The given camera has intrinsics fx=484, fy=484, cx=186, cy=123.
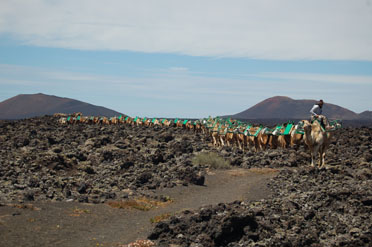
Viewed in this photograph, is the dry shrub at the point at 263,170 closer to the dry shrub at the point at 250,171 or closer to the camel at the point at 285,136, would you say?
the dry shrub at the point at 250,171

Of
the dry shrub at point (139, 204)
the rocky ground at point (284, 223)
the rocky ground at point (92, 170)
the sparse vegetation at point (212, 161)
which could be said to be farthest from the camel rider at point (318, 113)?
the dry shrub at point (139, 204)

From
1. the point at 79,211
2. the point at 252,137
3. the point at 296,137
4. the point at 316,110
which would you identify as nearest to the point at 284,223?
the point at 79,211

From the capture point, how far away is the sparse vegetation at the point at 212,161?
71.9 feet

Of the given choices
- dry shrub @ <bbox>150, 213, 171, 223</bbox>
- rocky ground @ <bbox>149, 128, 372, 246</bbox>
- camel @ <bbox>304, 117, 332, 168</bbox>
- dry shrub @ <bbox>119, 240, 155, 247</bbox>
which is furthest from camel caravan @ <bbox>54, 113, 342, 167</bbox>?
dry shrub @ <bbox>119, 240, 155, 247</bbox>

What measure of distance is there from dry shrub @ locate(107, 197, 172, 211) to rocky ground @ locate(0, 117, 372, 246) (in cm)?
55

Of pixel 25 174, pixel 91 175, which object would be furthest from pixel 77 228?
pixel 91 175

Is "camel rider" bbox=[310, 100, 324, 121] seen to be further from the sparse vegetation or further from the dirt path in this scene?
the sparse vegetation

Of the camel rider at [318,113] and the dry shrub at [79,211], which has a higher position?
the camel rider at [318,113]

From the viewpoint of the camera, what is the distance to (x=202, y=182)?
60.1ft

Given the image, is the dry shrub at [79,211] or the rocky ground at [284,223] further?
the dry shrub at [79,211]

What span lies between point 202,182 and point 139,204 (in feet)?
13.8

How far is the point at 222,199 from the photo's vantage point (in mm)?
14766

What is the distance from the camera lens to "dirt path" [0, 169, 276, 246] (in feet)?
33.6

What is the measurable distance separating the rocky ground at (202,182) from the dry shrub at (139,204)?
1.81 feet
